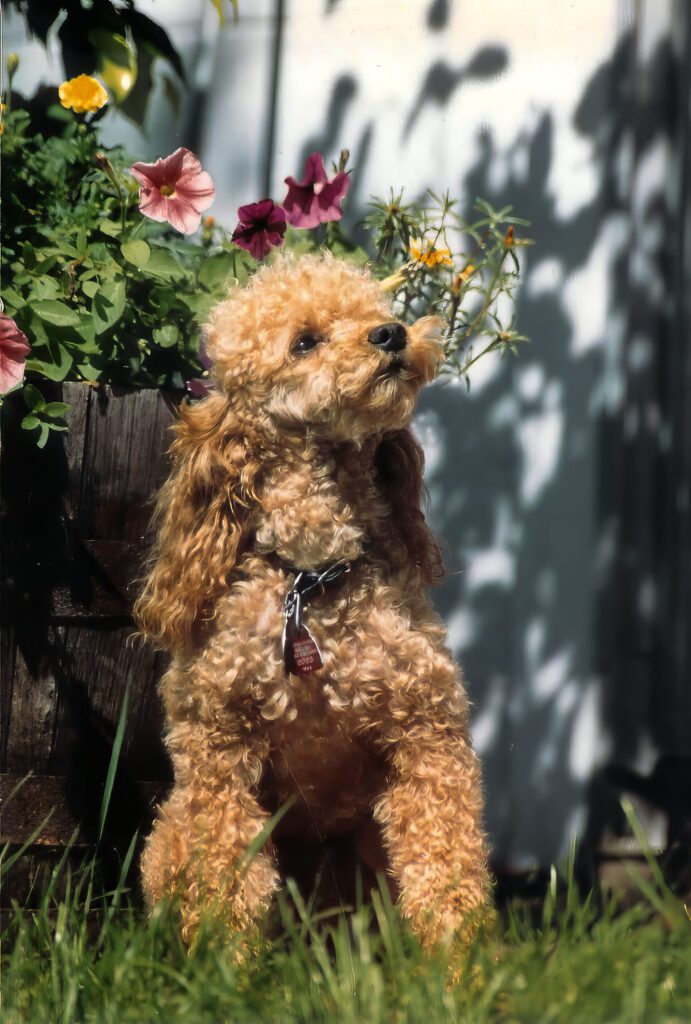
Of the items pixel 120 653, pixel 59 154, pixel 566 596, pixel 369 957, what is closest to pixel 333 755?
pixel 369 957

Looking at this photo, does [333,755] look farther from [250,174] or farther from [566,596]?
[250,174]

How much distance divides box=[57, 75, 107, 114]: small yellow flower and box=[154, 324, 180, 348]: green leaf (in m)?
0.64

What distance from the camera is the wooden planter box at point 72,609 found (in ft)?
8.27

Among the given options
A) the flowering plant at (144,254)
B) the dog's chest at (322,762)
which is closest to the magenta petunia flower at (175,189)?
the flowering plant at (144,254)

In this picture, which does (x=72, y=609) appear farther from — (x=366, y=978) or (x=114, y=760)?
(x=366, y=978)

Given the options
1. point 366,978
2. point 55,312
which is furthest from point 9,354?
point 366,978

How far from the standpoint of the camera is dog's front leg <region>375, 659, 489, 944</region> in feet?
6.84

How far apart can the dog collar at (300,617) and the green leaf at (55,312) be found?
0.84 m

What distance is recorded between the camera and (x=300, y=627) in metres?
2.11

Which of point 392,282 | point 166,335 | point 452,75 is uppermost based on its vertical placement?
point 452,75

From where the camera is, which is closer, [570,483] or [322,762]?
[322,762]

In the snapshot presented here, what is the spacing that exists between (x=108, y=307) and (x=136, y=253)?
6.1 inches

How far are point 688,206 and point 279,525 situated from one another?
1.68 m

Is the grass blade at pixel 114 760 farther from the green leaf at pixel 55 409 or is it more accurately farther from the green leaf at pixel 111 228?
the green leaf at pixel 111 228
